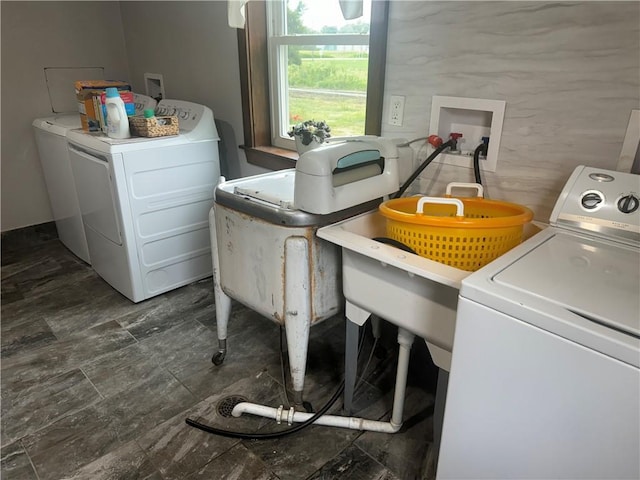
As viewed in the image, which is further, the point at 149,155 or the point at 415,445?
the point at 149,155

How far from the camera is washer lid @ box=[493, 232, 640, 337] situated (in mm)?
746

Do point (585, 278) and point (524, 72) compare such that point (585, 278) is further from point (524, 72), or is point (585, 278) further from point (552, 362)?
point (524, 72)

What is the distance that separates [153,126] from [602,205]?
1.93m

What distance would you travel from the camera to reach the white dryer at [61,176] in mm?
2500

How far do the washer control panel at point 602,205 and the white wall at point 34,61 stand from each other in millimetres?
3178

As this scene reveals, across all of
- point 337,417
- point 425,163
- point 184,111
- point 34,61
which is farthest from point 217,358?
point 34,61

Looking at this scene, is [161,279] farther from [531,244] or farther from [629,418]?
[629,418]

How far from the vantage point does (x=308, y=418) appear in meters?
1.51

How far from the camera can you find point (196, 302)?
2.34 m

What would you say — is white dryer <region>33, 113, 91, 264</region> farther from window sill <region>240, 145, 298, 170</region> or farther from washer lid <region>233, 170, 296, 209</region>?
washer lid <region>233, 170, 296, 209</region>

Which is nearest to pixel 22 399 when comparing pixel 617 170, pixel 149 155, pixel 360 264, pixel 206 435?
pixel 206 435

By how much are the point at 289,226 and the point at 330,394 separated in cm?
76

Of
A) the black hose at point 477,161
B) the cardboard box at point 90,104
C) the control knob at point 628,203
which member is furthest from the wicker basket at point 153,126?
the control knob at point 628,203

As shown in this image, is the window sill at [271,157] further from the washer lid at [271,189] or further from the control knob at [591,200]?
the control knob at [591,200]
